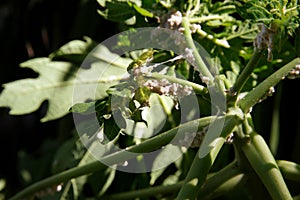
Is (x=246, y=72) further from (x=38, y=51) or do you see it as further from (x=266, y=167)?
(x=38, y=51)

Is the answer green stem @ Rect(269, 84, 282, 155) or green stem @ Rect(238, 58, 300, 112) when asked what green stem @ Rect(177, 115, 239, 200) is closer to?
green stem @ Rect(238, 58, 300, 112)

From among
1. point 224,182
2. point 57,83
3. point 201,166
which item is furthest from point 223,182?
point 57,83

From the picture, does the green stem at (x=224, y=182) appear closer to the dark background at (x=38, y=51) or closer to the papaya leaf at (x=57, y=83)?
the papaya leaf at (x=57, y=83)

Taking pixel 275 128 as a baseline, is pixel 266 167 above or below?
above

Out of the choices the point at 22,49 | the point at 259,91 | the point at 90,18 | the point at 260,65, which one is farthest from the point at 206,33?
the point at 22,49

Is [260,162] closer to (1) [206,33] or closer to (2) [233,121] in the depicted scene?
(2) [233,121]

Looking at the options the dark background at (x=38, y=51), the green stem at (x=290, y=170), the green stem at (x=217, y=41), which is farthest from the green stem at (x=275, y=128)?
the green stem at (x=290, y=170)

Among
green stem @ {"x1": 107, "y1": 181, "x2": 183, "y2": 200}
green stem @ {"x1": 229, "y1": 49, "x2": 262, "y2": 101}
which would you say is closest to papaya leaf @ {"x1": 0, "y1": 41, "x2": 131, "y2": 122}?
green stem @ {"x1": 107, "y1": 181, "x2": 183, "y2": 200}
